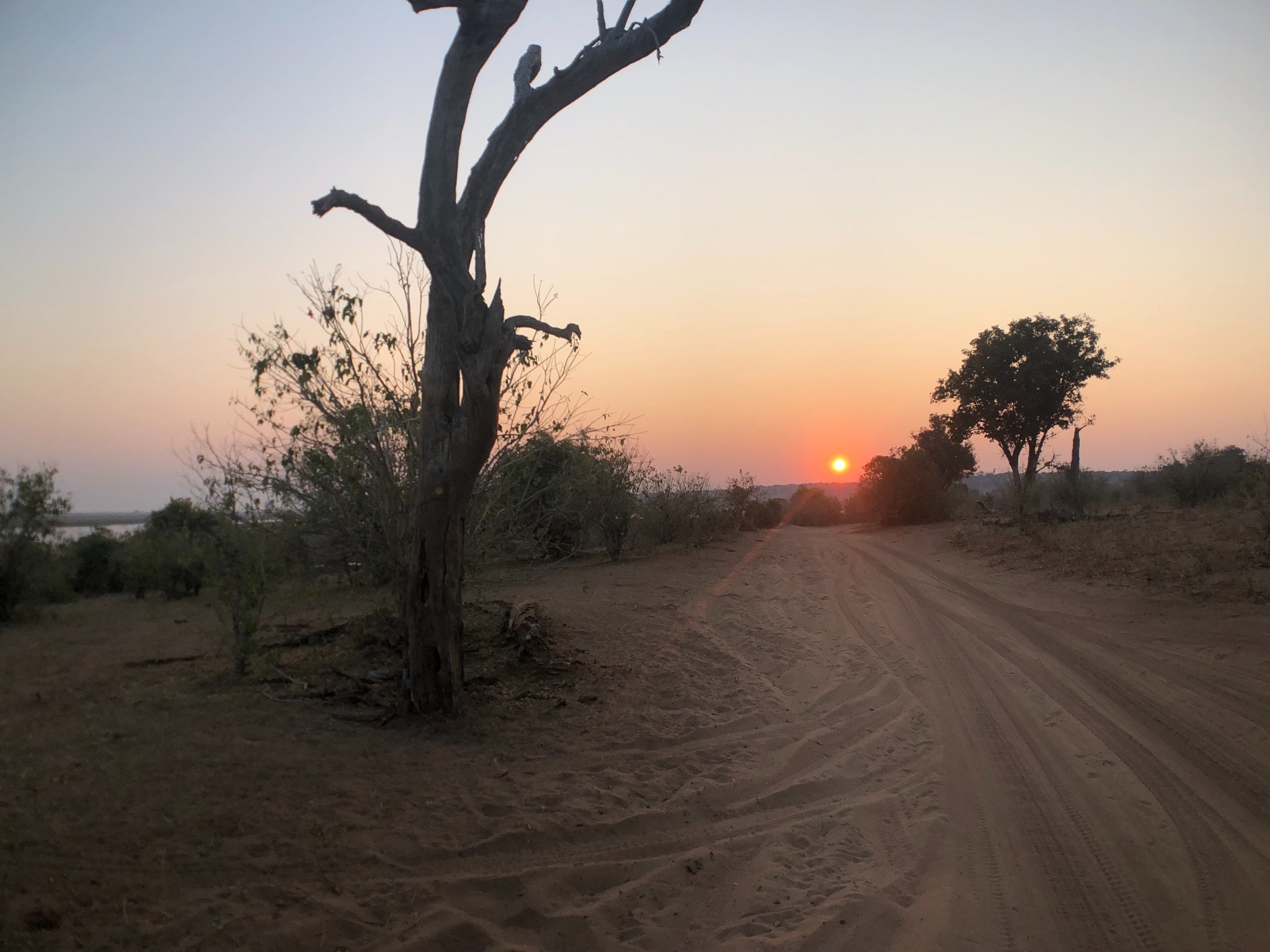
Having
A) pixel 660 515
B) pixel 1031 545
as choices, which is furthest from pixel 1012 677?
pixel 660 515

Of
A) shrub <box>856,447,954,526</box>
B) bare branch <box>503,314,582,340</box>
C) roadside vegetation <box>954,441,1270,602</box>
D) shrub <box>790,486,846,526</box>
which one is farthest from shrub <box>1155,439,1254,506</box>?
bare branch <box>503,314,582,340</box>

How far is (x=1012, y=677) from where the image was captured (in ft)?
24.6

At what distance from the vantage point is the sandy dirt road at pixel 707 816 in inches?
136

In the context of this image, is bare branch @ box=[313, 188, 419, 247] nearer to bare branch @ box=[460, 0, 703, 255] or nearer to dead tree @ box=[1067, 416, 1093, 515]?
bare branch @ box=[460, 0, 703, 255]

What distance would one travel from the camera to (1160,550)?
11.9m

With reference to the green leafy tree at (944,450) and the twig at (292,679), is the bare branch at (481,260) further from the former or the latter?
the green leafy tree at (944,450)

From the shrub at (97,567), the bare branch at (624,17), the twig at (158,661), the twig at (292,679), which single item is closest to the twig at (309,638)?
the twig at (158,661)

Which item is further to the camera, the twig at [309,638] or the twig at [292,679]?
the twig at [309,638]

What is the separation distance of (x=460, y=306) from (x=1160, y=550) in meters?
12.1

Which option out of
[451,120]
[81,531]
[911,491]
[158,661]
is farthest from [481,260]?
[911,491]

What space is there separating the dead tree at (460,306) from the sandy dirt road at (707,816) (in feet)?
3.11

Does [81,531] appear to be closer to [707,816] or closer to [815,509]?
[707,816]

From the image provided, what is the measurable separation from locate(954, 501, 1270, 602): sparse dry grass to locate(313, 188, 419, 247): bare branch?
10.1 metres

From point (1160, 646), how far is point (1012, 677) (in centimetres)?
190
